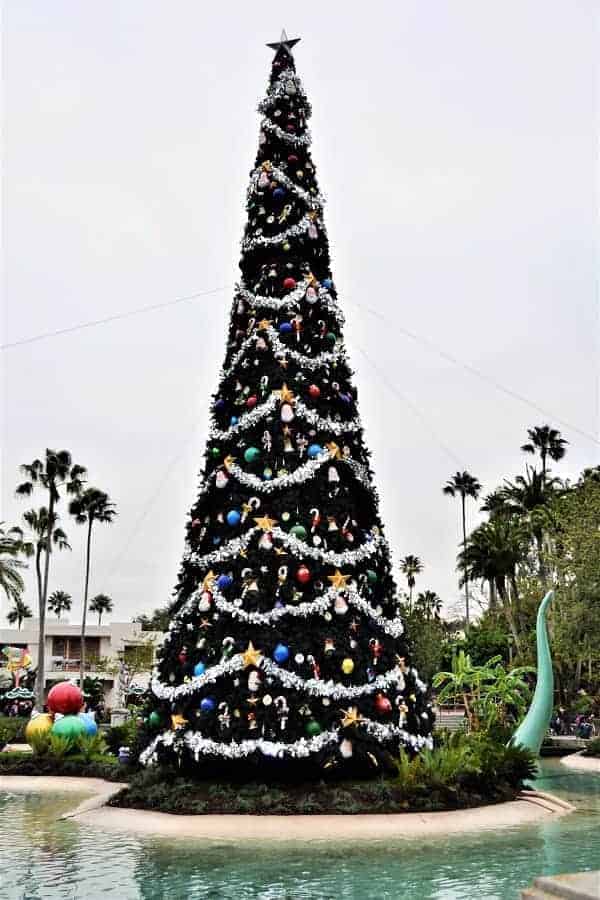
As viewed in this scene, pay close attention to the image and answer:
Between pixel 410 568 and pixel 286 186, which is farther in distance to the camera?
pixel 410 568

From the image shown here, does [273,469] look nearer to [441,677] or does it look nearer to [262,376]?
[262,376]

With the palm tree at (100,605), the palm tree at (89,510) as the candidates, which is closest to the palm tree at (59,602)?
the palm tree at (100,605)

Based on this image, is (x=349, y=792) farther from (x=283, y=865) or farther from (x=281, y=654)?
(x=283, y=865)

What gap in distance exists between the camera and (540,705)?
51.2 ft

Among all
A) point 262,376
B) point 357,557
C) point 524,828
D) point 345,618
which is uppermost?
point 262,376

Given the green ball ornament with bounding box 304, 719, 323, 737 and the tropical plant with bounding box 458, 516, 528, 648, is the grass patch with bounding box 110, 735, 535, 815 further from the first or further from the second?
the tropical plant with bounding box 458, 516, 528, 648

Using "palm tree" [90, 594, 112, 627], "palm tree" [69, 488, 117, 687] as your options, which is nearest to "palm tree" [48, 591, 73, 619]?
"palm tree" [90, 594, 112, 627]

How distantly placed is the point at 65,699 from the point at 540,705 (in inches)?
392

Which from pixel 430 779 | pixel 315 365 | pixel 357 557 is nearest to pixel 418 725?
pixel 430 779

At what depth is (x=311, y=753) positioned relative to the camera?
11867 millimetres

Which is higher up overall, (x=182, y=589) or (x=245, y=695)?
(x=182, y=589)

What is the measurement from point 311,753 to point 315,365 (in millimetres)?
5983

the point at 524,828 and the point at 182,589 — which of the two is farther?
the point at 182,589

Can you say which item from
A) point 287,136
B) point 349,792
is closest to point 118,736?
point 349,792
